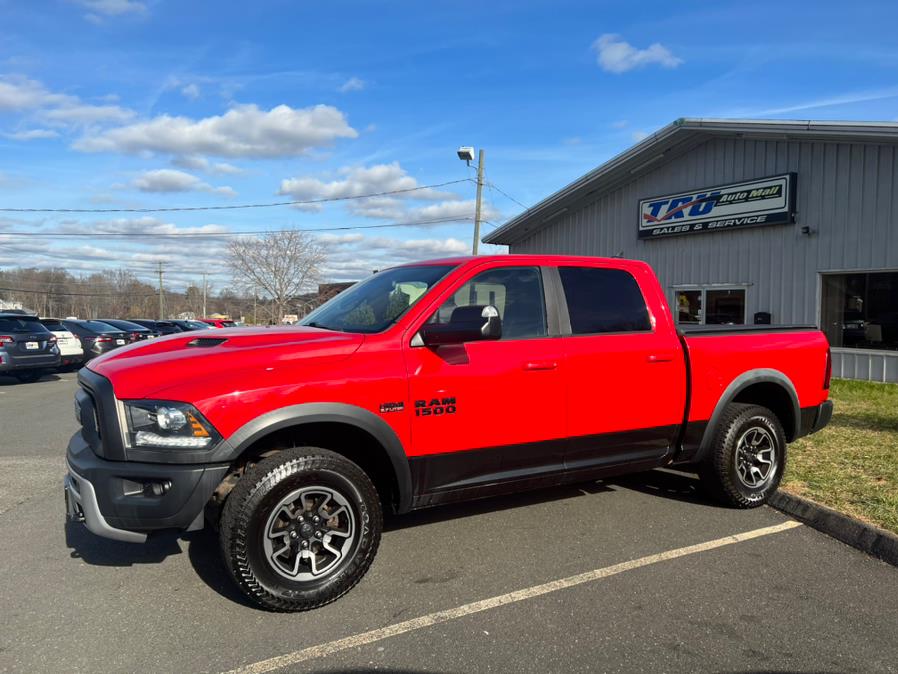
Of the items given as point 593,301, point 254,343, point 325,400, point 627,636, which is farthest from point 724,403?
point 254,343

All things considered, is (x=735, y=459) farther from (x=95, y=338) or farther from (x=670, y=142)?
(x=95, y=338)

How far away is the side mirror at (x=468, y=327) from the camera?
3.47 meters

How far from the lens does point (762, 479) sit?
4957 millimetres

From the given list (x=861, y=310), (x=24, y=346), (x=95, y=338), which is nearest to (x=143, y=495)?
(x=861, y=310)

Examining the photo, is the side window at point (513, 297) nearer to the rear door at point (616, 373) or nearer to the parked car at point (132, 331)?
the rear door at point (616, 373)

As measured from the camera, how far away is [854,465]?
18.7 feet

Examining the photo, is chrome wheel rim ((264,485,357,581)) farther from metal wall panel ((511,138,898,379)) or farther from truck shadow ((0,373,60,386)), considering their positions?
truck shadow ((0,373,60,386))

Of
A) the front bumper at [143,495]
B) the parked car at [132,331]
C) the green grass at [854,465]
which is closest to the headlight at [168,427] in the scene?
the front bumper at [143,495]

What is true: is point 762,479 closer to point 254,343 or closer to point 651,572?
point 651,572

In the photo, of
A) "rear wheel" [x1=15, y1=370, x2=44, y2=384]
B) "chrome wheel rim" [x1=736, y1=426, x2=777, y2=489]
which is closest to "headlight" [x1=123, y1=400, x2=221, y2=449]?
"chrome wheel rim" [x1=736, y1=426, x2=777, y2=489]

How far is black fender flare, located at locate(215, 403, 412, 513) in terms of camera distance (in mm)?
3131

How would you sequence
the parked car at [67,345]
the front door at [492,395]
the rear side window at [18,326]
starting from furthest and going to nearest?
the parked car at [67,345] < the rear side window at [18,326] < the front door at [492,395]

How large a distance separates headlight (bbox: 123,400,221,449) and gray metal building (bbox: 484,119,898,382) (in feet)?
38.3

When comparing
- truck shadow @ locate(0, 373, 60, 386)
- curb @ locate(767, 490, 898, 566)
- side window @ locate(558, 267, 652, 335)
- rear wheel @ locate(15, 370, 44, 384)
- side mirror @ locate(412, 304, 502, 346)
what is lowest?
truck shadow @ locate(0, 373, 60, 386)
